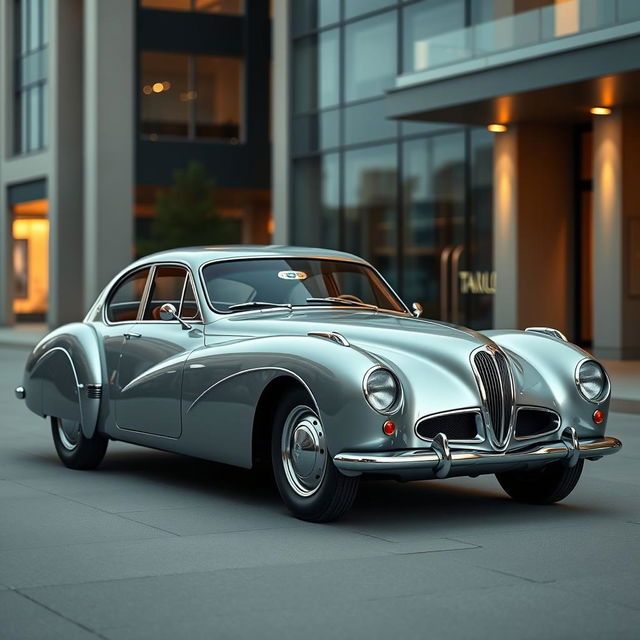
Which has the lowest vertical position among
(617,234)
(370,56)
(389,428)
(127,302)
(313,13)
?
(389,428)

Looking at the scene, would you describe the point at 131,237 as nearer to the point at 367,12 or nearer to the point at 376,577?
the point at 367,12

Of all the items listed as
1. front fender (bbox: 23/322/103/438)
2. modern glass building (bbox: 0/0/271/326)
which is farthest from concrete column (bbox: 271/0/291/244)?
front fender (bbox: 23/322/103/438)

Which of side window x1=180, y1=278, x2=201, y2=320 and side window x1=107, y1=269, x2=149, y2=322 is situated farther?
side window x1=107, y1=269, x2=149, y2=322

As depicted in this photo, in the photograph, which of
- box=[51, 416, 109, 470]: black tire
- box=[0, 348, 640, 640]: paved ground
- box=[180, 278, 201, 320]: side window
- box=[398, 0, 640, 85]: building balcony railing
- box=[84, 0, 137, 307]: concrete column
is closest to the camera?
box=[0, 348, 640, 640]: paved ground

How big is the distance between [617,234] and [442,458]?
15.1m

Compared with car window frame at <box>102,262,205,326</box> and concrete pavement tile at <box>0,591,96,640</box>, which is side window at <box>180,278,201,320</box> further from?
concrete pavement tile at <box>0,591,96,640</box>

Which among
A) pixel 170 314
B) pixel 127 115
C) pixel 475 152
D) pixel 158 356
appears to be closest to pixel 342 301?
pixel 170 314

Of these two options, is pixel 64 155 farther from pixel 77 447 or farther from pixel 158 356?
pixel 158 356

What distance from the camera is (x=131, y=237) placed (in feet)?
120

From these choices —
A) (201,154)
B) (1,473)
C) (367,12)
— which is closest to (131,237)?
(201,154)

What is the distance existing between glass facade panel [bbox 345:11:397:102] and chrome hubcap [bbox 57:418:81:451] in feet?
56.5

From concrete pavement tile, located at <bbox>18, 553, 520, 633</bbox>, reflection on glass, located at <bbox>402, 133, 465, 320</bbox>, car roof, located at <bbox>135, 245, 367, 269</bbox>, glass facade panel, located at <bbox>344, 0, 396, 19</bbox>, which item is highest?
glass facade panel, located at <bbox>344, 0, 396, 19</bbox>

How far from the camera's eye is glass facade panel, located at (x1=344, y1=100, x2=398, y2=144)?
2639 centimetres

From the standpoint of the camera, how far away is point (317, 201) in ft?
95.4
